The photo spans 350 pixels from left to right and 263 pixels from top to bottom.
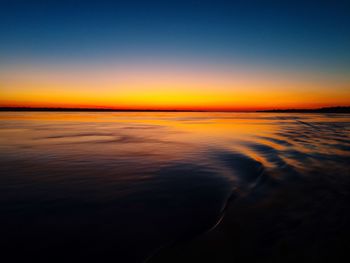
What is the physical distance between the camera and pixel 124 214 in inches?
146

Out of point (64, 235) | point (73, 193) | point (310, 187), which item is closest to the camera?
point (64, 235)

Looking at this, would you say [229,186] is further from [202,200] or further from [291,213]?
[291,213]

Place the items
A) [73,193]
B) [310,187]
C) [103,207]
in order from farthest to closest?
[310,187], [73,193], [103,207]

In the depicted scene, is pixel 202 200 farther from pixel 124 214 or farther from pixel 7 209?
pixel 7 209

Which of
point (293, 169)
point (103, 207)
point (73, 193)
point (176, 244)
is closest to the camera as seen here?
point (176, 244)

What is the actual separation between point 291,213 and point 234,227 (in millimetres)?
1172

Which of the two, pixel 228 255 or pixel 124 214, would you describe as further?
pixel 124 214

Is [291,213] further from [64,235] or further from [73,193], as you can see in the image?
[73,193]

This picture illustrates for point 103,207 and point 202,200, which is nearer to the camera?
point 103,207

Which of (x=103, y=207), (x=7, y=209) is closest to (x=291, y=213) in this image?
(x=103, y=207)

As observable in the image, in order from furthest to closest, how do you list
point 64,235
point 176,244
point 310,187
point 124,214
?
1. point 310,187
2. point 124,214
3. point 64,235
4. point 176,244

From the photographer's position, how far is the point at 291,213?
372 centimetres

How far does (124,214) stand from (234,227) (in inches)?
71.4

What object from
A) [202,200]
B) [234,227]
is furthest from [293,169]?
[234,227]
